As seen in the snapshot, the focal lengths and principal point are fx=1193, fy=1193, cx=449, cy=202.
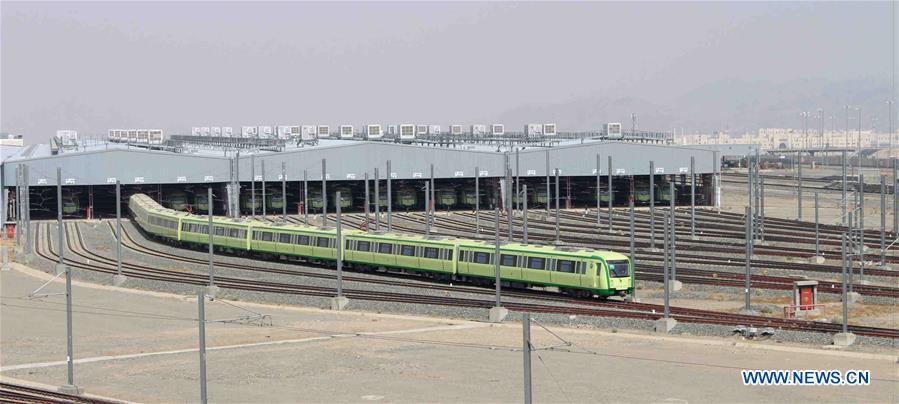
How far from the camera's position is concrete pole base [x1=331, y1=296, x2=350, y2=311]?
4256 cm

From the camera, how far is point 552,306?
39.3 m

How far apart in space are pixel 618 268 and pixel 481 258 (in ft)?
21.6

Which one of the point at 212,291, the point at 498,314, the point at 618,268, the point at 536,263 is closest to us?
the point at 498,314

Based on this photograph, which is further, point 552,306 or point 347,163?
point 347,163

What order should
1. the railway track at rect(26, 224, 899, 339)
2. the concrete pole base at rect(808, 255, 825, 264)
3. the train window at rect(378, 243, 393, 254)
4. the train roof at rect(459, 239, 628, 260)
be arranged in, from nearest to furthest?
the railway track at rect(26, 224, 899, 339), the train roof at rect(459, 239, 628, 260), the train window at rect(378, 243, 393, 254), the concrete pole base at rect(808, 255, 825, 264)


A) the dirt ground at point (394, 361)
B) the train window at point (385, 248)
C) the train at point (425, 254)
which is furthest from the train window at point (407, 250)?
the dirt ground at point (394, 361)

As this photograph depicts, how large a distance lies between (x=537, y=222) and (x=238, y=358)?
50438 mm

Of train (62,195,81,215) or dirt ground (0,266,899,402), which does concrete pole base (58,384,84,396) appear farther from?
train (62,195,81,215)

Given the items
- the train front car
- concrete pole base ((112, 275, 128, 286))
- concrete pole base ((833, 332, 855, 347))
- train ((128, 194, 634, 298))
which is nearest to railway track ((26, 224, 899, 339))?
the train front car

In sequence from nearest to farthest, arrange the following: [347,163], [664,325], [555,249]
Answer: [664,325] < [555,249] < [347,163]

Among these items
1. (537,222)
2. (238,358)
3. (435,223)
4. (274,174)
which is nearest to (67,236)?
(274,174)

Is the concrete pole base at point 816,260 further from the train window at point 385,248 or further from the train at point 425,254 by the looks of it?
the train window at point 385,248

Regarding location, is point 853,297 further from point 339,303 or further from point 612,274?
point 339,303

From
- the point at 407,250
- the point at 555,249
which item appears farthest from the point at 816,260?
the point at 407,250
